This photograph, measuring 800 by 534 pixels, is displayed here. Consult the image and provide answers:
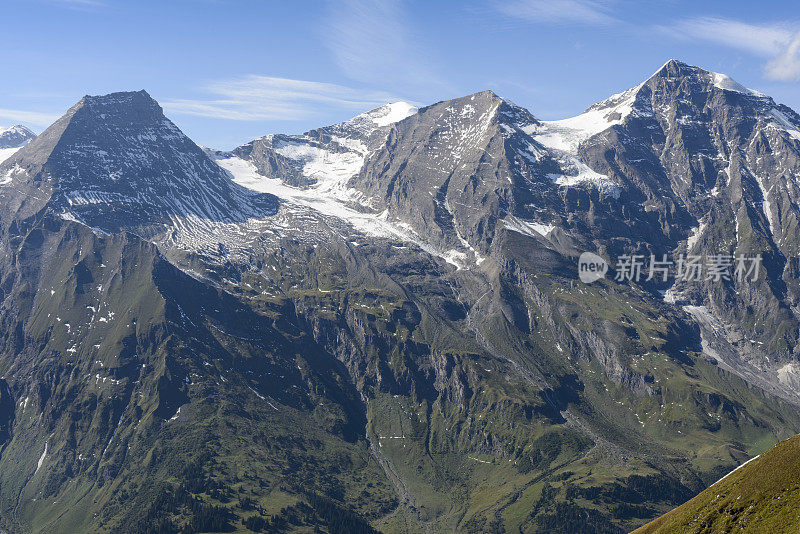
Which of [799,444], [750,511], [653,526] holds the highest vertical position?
[799,444]

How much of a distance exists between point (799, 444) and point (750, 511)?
22.8 m

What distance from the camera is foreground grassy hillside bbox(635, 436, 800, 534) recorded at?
140 meters

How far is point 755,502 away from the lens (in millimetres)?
148750

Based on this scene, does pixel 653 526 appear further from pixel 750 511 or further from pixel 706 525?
pixel 750 511

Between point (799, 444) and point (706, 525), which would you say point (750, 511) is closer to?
point (706, 525)

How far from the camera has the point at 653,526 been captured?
181m

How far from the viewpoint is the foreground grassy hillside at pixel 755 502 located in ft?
461

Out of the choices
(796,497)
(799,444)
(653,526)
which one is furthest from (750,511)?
(653,526)

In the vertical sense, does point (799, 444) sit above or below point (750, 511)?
above

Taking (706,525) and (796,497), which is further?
(706,525)

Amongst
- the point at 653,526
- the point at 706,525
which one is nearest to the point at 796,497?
the point at 706,525

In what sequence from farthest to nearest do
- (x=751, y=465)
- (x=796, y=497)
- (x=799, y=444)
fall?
(x=751, y=465)
(x=799, y=444)
(x=796, y=497)

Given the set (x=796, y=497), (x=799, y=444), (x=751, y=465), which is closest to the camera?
(x=796, y=497)

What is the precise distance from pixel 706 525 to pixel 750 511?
12842mm
